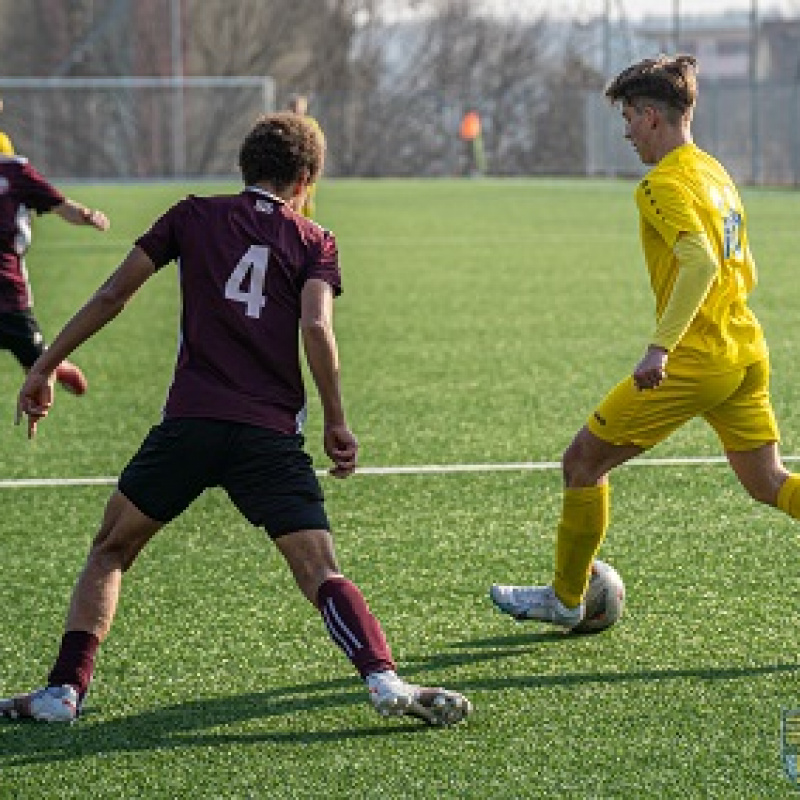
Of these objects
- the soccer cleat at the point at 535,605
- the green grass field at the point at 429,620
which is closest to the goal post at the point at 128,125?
the green grass field at the point at 429,620

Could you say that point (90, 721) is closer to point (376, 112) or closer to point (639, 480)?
point (639, 480)

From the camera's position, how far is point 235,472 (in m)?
4.93

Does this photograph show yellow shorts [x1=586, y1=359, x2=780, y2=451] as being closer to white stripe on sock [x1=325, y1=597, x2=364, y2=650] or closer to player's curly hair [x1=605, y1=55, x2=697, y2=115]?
player's curly hair [x1=605, y1=55, x2=697, y2=115]

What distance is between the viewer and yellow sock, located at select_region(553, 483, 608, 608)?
559 cm

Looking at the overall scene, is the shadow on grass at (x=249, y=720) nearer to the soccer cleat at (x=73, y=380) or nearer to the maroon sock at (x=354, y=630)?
the maroon sock at (x=354, y=630)

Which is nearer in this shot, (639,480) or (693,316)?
(693,316)

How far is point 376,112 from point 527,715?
177ft

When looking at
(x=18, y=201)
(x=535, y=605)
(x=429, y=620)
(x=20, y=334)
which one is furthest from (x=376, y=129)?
(x=535, y=605)

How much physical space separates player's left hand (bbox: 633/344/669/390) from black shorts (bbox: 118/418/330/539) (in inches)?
35.8

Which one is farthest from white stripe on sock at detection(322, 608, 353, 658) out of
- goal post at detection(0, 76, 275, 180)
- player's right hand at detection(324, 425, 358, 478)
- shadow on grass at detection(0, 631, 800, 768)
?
goal post at detection(0, 76, 275, 180)

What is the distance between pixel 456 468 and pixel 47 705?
395cm

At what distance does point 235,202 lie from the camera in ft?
16.3

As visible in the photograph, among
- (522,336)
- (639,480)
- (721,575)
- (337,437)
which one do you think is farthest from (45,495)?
(522,336)

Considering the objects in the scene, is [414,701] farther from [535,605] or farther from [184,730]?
[535,605]
